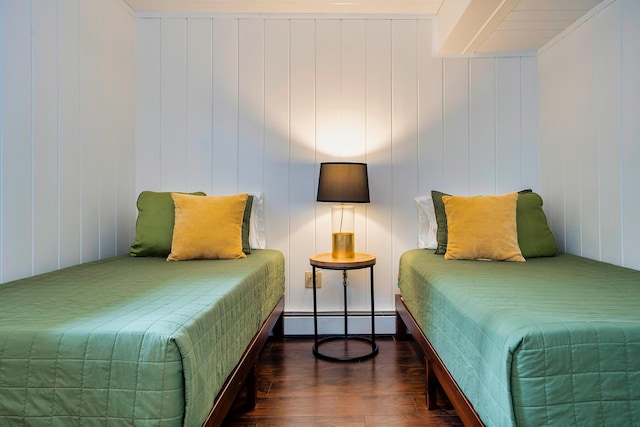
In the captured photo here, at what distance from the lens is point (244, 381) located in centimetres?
173

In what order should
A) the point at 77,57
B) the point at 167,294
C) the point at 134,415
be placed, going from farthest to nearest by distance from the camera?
the point at 77,57, the point at 167,294, the point at 134,415

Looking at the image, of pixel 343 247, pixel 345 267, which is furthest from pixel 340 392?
pixel 343 247

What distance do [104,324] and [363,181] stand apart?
1.79 metres

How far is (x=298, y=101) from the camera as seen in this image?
2873 millimetres

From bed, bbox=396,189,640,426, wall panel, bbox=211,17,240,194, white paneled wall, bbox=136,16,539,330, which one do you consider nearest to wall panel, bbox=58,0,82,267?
white paneled wall, bbox=136,16,539,330

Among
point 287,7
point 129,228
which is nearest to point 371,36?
point 287,7

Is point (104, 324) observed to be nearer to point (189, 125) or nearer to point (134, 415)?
point (134, 415)

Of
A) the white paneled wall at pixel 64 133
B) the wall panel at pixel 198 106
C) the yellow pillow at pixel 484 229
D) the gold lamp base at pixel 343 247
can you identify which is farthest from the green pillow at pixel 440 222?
the white paneled wall at pixel 64 133

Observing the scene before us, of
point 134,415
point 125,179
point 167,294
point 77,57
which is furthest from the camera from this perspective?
point 125,179

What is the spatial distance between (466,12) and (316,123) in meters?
1.14

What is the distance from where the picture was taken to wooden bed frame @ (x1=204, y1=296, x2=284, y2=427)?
1.24 m

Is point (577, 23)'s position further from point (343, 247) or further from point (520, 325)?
point (520, 325)

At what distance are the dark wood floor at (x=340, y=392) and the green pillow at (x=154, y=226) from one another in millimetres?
907

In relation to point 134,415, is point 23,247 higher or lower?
higher
